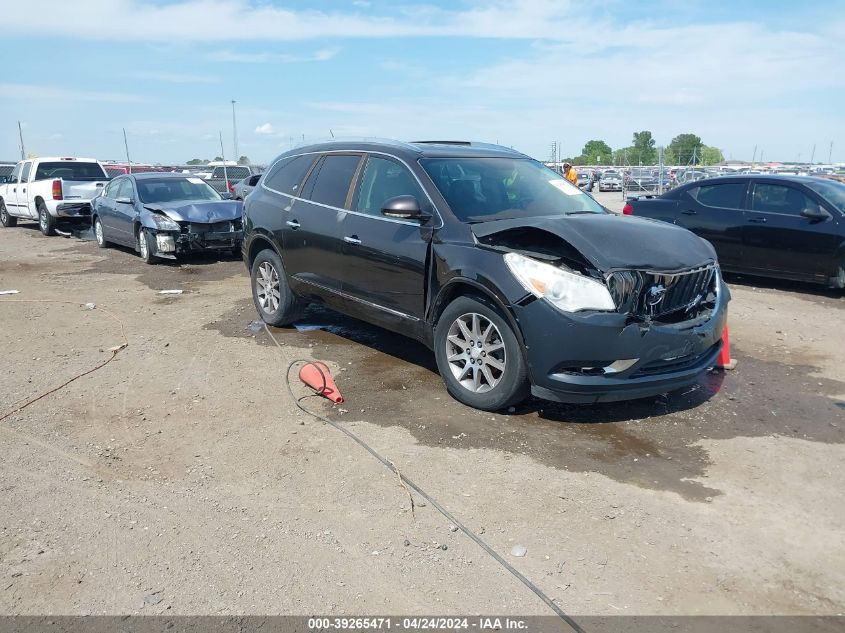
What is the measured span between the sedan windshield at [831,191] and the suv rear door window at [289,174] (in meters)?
6.94

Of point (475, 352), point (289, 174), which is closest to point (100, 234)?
point (289, 174)

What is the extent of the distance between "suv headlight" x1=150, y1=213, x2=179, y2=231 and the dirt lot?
5467mm

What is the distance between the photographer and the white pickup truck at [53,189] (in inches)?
673

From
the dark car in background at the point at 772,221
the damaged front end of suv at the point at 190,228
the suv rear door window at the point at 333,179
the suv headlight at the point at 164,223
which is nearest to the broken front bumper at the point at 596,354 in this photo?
the suv rear door window at the point at 333,179

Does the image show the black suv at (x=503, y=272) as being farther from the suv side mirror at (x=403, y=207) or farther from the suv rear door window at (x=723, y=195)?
the suv rear door window at (x=723, y=195)

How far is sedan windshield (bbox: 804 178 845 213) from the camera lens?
9.23 metres

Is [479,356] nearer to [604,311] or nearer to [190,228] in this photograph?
[604,311]

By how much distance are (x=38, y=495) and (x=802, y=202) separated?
950cm

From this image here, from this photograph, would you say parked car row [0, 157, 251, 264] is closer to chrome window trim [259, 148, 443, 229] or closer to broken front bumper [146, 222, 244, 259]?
broken front bumper [146, 222, 244, 259]

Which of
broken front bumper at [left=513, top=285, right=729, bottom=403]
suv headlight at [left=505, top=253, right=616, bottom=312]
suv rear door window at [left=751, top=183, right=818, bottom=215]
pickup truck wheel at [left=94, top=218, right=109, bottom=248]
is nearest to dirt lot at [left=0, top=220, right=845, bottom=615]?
broken front bumper at [left=513, top=285, right=729, bottom=403]

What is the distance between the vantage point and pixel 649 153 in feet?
178

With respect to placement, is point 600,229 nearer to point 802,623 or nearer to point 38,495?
point 802,623

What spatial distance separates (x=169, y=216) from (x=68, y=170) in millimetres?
7832

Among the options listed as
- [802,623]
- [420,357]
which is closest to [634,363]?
[802,623]
